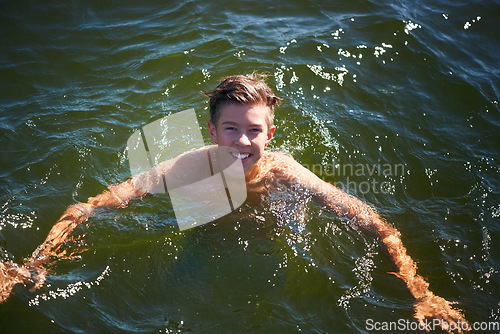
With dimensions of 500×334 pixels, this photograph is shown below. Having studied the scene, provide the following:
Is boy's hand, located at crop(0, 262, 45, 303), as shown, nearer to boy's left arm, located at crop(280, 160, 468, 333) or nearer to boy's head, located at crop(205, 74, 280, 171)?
boy's head, located at crop(205, 74, 280, 171)

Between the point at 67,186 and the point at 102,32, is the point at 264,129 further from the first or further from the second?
the point at 102,32

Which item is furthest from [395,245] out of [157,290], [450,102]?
[450,102]

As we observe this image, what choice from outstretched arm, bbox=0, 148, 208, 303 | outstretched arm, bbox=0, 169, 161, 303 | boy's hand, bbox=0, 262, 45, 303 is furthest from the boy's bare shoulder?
boy's hand, bbox=0, 262, 45, 303

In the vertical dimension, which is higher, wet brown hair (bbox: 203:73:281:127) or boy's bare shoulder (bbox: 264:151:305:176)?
wet brown hair (bbox: 203:73:281:127)

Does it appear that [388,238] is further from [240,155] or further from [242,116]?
[242,116]

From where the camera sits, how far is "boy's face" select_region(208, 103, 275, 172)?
3.93 metres

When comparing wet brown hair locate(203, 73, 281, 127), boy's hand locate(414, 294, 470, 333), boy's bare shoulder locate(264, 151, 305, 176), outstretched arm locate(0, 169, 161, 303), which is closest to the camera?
boy's hand locate(414, 294, 470, 333)

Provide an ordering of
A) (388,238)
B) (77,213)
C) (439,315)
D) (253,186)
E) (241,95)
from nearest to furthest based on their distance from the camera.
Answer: (439,315) < (241,95) < (388,238) < (77,213) < (253,186)

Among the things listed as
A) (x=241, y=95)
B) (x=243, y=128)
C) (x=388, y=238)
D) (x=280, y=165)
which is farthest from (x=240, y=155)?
(x=388, y=238)

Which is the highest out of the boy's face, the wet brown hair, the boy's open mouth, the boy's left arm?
the wet brown hair

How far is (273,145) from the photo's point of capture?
18.0 feet

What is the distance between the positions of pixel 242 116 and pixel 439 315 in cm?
214

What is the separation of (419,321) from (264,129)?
191 cm

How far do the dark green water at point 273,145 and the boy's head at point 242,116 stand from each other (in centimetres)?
80
